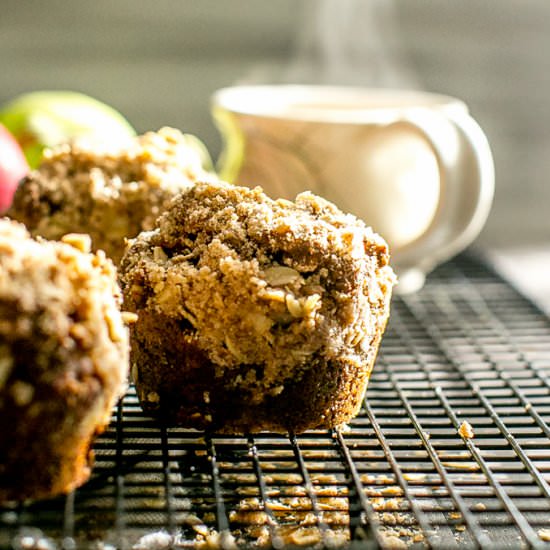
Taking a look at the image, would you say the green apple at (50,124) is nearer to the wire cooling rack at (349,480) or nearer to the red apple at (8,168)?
the red apple at (8,168)

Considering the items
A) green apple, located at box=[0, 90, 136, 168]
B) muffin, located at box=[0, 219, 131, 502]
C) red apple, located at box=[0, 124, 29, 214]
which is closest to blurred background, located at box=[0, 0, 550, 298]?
green apple, located at box=[0, 90, 136, 168]

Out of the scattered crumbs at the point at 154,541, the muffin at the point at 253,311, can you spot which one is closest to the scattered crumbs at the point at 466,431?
the muffin at the point at 253,311

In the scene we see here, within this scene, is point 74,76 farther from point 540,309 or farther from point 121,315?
point 121,315

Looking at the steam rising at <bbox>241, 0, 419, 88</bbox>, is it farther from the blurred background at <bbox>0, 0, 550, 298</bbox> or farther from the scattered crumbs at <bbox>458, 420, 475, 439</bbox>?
the scattered crumbs at <bbox>458, 420, 475, 439</bbox>

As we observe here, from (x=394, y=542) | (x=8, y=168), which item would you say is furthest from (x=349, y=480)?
(x=8, y=168)

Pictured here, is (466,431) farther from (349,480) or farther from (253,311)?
(253,311)

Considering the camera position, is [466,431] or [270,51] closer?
[466,431]

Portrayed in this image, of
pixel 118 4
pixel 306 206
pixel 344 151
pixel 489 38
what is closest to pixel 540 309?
pixel 344 151

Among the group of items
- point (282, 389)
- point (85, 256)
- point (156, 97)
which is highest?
point (85, 256)
